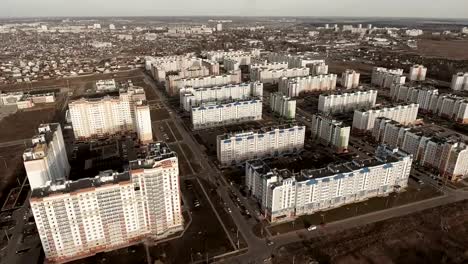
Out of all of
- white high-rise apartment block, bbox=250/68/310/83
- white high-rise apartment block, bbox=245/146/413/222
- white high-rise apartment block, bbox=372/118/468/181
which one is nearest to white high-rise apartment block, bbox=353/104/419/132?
white high-rise apartment block, bbox=372/118/468/181

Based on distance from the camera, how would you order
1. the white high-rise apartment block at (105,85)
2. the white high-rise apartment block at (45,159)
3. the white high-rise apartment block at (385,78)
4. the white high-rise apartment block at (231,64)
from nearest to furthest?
1. the white high-rise apartment block at (45,159)
2. the white high-rise apartment block at (385,78)
3. the white high-rise apartment block at (105,85)
4. the white high-rise apartment block at (231,64)

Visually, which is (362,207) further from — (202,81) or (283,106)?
(202,81)

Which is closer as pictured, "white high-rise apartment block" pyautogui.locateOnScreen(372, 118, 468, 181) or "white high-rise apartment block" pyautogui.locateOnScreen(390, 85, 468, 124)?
"white high-rise apartment block" pyautogui.locateOnScreen(372, 118, 468, 181)

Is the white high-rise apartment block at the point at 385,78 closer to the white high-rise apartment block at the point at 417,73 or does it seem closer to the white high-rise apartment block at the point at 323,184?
the white high-rise apartment block at the point at 417,73

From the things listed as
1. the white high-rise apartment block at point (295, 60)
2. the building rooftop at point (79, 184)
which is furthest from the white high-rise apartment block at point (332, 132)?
the white high-rise apartment block at point (295, 60)

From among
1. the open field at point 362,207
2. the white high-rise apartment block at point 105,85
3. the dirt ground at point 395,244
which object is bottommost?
the dirt ground at point 395,244

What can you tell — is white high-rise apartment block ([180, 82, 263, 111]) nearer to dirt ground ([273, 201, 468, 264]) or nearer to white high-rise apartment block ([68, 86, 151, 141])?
white high-rise apartment block ([68, 86, 151, 141])

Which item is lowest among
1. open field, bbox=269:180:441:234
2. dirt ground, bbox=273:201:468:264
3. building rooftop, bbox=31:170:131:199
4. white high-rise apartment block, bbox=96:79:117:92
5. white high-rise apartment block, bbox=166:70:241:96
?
dirt ground, bbox=273:201:468:264
